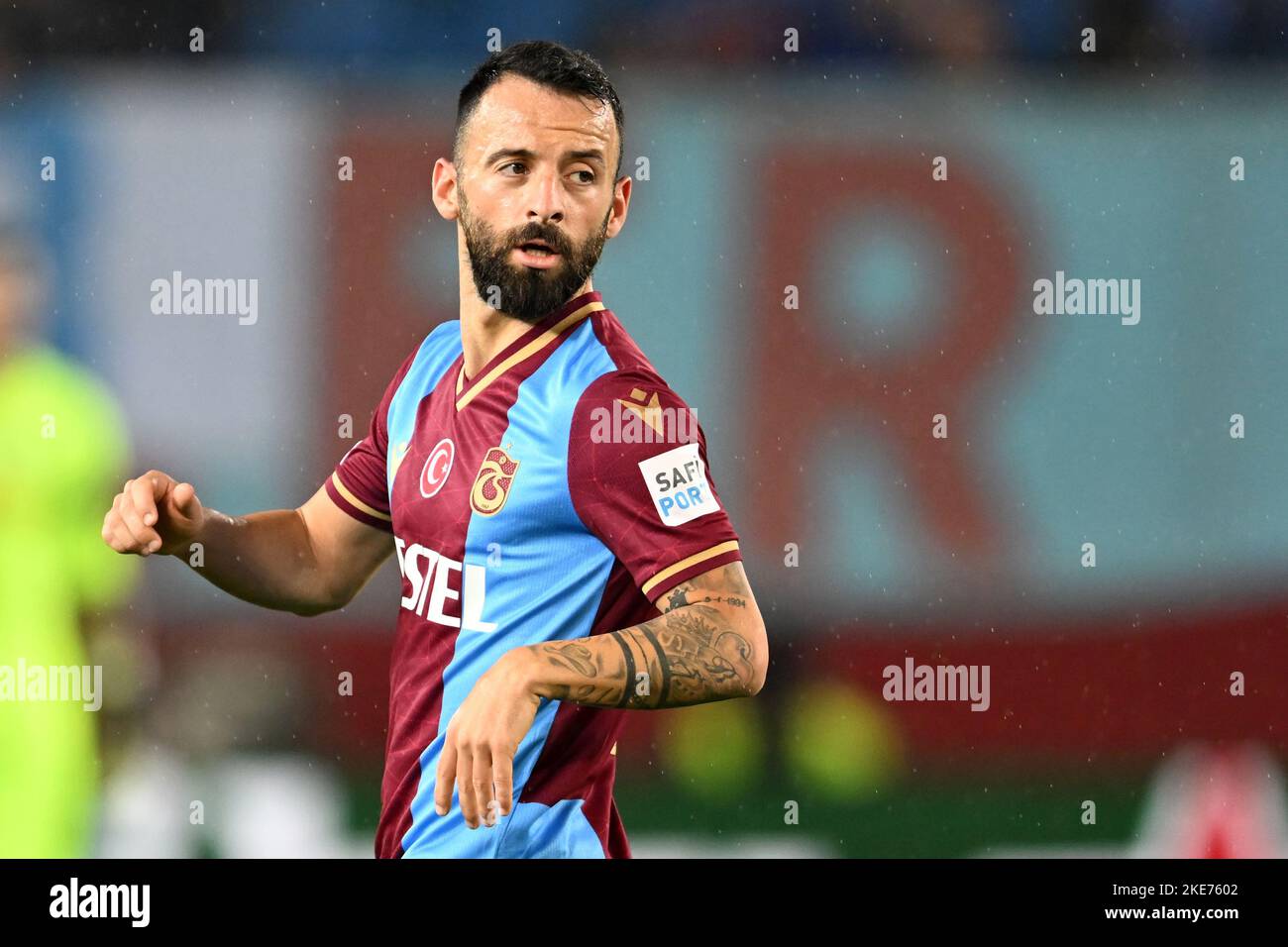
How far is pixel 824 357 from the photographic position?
654 cm

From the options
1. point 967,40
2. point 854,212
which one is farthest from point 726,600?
point 967,40

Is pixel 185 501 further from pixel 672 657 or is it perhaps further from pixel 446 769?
pixel 672 657

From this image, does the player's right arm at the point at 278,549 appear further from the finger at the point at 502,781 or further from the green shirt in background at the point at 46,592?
the green shirt in background at the point at 46,592

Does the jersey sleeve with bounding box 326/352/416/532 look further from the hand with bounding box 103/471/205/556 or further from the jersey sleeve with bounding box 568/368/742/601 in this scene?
the jersey sleeve with bounding box 568/368/742/601

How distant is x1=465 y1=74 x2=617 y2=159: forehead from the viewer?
8.52 ft

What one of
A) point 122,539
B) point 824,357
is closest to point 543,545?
point 122,539

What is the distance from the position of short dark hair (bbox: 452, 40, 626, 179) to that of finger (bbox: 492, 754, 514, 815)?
1.10 m

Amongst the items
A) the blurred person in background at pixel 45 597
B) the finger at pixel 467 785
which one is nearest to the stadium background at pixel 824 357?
the blurred person in background at pixel 45 597

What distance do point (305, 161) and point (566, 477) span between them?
4.44 m

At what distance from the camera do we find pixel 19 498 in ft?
14.2

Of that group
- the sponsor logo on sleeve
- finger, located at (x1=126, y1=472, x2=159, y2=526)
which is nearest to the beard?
the sponsor logo on sleeve

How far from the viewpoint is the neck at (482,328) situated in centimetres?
265

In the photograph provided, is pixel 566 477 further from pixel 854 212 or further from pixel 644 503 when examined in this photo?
pixel 854 212

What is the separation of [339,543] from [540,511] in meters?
0.62
